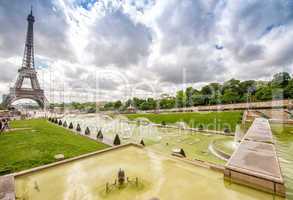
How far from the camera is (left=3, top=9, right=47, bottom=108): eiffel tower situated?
104ft

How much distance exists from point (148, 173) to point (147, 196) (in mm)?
1202

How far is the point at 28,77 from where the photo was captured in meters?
34.8

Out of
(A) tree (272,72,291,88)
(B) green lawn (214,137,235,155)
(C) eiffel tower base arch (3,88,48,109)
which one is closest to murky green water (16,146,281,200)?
(B) green lawn (214,137,235,155)

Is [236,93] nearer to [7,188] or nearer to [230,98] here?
[230,98]

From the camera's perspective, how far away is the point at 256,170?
4.03 m

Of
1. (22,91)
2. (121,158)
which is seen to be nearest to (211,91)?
(121,158)

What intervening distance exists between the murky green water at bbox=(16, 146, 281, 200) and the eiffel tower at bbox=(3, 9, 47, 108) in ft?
120

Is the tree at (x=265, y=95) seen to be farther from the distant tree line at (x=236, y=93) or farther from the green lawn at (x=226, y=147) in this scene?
the green lawn at (x=226, y=147)

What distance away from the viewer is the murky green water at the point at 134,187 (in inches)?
144

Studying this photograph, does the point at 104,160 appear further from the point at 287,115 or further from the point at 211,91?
the point at 211,91

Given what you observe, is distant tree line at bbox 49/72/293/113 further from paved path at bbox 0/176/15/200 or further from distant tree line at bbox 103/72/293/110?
paved path at bbox 0/176/15/200

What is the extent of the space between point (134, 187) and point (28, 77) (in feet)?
136

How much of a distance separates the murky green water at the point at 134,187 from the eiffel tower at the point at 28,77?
120 feet

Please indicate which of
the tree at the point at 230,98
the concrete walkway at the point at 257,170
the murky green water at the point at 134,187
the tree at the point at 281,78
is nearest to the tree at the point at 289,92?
the tree at the point at 281,78
